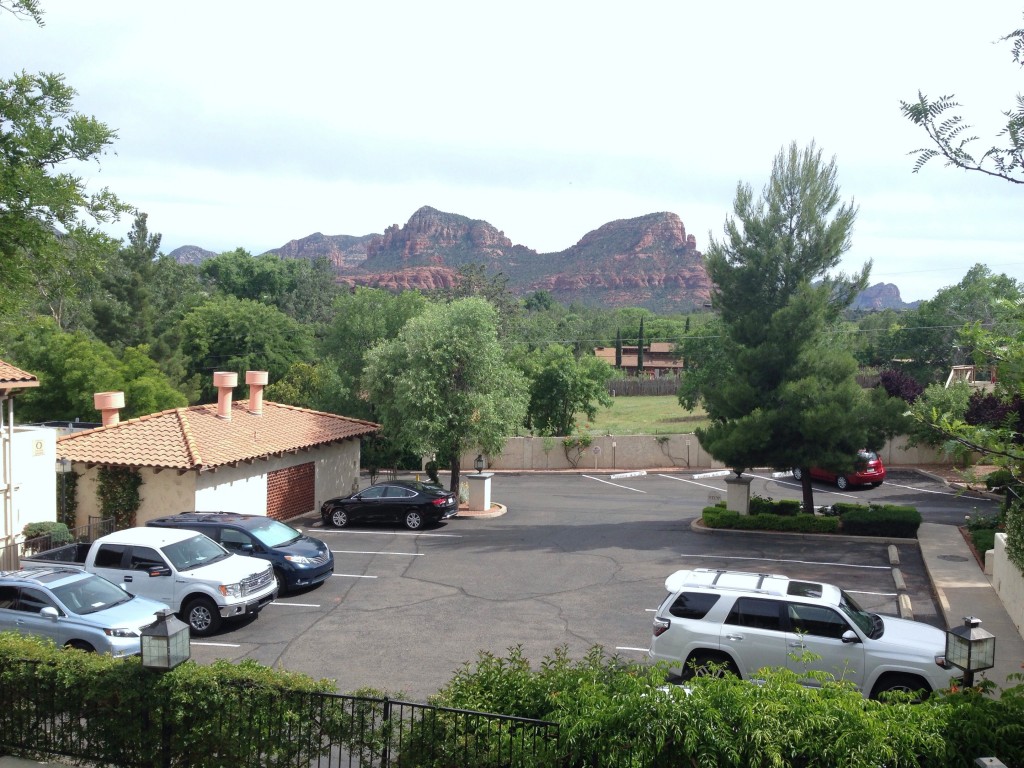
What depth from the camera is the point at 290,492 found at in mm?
26141

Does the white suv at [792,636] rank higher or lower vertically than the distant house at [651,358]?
lower

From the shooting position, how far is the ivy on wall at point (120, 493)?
2200cm

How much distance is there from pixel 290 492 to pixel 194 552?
10.6 meters

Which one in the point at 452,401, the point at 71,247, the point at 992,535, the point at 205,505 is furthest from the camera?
the point at 452,401

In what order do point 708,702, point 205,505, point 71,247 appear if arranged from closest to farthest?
point 708,702 → point 71,247 → point 205,505

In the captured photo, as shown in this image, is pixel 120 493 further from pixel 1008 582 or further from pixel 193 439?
pixel 1008 582

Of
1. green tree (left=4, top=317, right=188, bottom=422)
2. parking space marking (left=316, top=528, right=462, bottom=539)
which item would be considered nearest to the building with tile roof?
parking space marking (left=316, top=528, right=462, bottom=539)

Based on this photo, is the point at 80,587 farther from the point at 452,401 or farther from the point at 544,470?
the point at 544,470

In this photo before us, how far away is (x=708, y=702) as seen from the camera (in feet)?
21.5

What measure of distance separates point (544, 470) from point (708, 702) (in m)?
30.9

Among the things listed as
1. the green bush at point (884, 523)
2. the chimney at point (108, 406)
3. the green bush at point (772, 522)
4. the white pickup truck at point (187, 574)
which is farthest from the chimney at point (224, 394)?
the green bush at point (884, 523)

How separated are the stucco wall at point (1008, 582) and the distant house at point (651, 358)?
77.3 metres

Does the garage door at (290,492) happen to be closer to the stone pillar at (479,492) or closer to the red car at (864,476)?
the stone pillar at (479,492)

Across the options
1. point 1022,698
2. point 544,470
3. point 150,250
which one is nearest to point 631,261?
point 150,250
